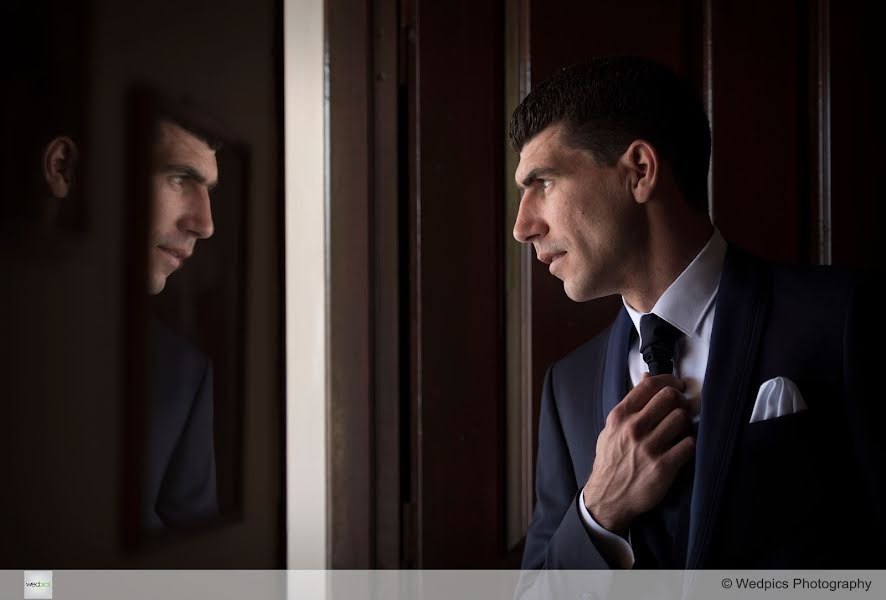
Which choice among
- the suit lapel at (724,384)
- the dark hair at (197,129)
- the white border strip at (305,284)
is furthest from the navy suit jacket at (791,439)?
the dark hair at (197,129)

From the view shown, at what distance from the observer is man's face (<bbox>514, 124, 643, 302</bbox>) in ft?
3.01

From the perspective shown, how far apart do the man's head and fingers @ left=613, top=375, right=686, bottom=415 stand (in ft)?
0.41

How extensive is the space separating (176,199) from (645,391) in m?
0.70

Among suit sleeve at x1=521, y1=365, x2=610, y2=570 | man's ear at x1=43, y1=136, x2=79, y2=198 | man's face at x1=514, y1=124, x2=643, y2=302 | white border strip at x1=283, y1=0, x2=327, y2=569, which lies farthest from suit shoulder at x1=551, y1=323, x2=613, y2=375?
man's ear at x1=43, y1=136, x2=79, y2=198

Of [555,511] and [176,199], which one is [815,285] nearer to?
[555,511]

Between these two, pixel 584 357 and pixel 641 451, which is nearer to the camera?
pixel 641 451

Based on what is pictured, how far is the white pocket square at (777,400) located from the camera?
82 centimetres

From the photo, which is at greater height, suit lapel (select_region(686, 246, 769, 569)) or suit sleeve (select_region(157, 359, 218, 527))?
suit lapel (select_region(686, 246, 769, 569))

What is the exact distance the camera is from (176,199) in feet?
3.54

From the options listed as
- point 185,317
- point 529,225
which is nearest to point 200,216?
point 185,317

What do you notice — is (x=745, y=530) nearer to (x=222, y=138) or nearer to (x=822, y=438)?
(x=822, y=438)

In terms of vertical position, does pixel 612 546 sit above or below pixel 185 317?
below

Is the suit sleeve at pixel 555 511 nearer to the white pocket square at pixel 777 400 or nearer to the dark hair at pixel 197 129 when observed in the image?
the white pocket square at pixel 777 400

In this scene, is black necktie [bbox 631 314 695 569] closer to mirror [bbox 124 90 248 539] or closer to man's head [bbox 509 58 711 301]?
man's head [bbox 509 58 711 301]
